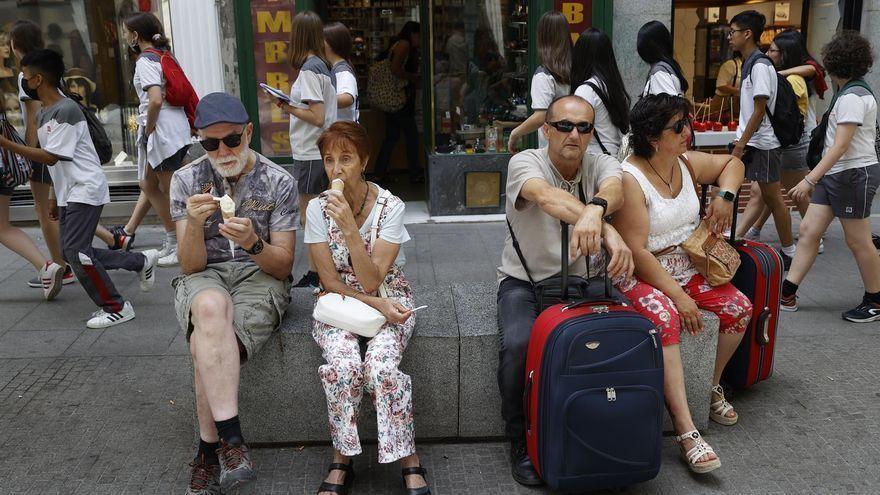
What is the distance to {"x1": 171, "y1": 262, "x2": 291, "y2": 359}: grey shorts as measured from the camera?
362 cm

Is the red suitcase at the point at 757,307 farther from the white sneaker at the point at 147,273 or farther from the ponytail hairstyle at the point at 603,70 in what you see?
Result: the white sneaker at the point at 147,273

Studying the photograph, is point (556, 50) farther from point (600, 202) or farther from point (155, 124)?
point (155, 124)

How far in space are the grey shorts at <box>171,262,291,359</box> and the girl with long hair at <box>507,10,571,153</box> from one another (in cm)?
234

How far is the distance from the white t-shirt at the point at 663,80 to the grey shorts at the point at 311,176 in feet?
7.62

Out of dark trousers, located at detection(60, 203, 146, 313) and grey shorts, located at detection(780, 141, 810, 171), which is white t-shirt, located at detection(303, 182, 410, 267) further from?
grey shorts, located at detection(780, 141, 810, 171)

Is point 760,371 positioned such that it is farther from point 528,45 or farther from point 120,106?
point 120,106

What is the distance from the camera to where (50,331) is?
18.3ft

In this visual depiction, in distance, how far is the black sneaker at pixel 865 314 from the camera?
18.0 ft

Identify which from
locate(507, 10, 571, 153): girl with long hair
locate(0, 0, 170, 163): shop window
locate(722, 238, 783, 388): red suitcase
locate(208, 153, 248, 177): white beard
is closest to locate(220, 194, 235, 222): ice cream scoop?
locate(208, 153, 248, 177): white beard

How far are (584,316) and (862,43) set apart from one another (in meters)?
3.24

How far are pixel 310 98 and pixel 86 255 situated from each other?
5.85ft

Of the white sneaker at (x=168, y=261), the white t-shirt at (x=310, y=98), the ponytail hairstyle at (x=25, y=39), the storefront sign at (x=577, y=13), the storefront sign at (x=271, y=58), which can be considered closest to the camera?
the white t-shirt at (x=310, y=98)

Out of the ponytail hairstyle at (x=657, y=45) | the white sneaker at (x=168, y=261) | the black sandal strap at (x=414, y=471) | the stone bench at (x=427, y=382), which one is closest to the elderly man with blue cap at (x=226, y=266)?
the stone bench at (x=427, y=382)

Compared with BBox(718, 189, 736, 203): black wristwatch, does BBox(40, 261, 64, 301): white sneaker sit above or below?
below
